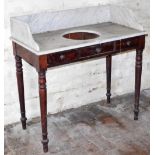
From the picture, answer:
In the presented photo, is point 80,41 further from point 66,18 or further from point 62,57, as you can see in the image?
point 66,18

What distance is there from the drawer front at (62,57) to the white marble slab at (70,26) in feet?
0.14

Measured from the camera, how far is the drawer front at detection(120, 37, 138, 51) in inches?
92.6

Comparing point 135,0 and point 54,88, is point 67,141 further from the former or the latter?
point 135,0

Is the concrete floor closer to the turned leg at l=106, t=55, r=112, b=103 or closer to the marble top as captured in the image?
the turned leg at l=106, t=55, r=112, b=103

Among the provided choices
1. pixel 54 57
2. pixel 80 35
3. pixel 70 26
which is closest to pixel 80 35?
pixel 80 35

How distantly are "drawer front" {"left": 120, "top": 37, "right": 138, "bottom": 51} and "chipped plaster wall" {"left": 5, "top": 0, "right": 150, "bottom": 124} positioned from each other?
665 millimetres

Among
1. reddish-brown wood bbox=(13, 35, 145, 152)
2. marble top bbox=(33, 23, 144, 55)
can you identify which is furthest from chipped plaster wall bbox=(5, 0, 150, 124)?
marble top bbox=(33, 23, 144, 55)

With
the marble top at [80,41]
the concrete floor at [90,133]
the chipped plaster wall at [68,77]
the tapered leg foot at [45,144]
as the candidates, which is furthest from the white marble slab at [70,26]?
the concrete floor at [90,133]

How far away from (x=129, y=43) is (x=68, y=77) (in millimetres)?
813

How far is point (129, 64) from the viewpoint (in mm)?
3309

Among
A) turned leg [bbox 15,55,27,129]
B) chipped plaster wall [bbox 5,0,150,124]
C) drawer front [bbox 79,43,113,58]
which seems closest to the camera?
drawer front [bbox 79,43,113,58]

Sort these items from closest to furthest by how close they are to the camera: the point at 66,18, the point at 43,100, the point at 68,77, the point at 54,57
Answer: the point at 54,57 < the point at 43,100 < the point at 66,18 < the point at 68,77

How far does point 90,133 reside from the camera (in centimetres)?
262

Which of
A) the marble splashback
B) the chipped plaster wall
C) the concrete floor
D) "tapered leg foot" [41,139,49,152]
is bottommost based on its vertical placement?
the concrete floor
